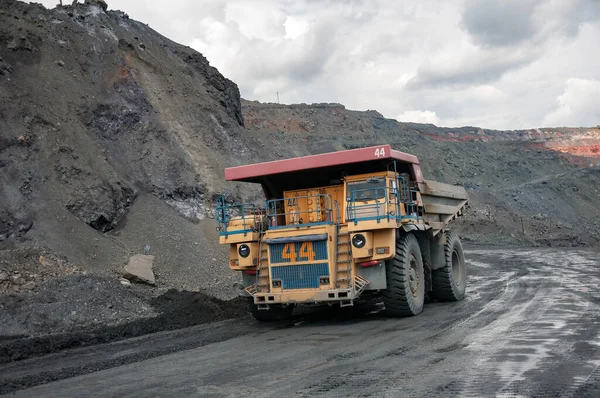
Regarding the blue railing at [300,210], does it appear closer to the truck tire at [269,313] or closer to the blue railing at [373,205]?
the blue railing at [373,205]

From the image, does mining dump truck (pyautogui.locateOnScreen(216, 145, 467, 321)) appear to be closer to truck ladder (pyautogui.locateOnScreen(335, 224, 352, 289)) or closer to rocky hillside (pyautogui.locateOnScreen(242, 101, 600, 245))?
truck ladder (pyautogui.locateOnScreen(335, 224, 352, 289))

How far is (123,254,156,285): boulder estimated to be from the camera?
15.1 metres

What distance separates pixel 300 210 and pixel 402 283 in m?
2.49

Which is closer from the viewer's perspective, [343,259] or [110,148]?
[343,259]

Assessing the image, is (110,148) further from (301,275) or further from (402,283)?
(402,283)

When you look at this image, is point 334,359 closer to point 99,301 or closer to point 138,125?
point 99,301

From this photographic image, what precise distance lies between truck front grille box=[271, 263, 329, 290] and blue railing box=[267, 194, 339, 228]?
999 mm

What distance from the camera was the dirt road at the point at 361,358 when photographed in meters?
5.86

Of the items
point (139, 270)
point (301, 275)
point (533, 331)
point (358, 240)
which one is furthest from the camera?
point (139, 270)

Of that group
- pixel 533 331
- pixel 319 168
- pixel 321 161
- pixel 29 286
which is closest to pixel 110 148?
pixel 29 286

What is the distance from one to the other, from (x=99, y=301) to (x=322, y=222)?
5.26 metres

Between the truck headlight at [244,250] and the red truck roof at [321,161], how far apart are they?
1.35 metres

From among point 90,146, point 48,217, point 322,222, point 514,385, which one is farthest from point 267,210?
point 90,146

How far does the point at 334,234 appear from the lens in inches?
407
